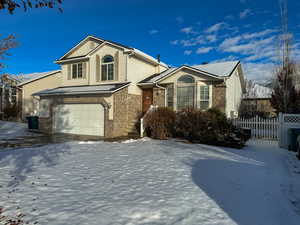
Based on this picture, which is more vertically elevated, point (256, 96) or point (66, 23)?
point (66, 23)

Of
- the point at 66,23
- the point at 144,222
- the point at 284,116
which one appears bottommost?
the point at 144,222

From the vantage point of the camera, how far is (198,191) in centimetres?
384

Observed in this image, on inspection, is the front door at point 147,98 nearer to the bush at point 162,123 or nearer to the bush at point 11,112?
the bush at point 162,123

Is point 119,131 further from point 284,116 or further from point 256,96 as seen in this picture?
point 256,96

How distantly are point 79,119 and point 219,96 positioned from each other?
10012mm

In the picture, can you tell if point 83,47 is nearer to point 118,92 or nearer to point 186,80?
point 118,92

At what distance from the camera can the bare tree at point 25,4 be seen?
2180 mm

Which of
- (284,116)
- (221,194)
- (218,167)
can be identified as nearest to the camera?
(221,194)

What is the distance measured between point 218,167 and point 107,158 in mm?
3713

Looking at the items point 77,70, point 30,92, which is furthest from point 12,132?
point 30,92

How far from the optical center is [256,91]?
30156mm

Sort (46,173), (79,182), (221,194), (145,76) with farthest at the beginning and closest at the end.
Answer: (145,76)
(46,173)
(79,182)
(221,194)

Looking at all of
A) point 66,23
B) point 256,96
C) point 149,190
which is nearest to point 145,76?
point 66,23

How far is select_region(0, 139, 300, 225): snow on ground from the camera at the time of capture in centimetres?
295
